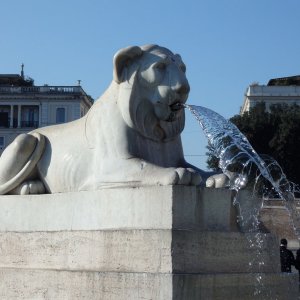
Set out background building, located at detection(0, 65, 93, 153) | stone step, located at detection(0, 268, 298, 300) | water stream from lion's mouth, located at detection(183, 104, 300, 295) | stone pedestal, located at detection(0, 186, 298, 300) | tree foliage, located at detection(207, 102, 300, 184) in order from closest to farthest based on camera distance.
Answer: stone step, located at detection(0, 268, 298, 300) < stone pedestal, located at detection(0, 186, 298, 300) < water stream from lion's mouth, located at detection(183, 104, 300, 295) < tree foliage, located at detection(207, 102, 300, 184) < background building, located at detection(0, 65, 93, 153)

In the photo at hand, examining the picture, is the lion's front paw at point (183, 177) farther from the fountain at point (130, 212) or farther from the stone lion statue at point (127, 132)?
the stone lion statue at point (127, 132)

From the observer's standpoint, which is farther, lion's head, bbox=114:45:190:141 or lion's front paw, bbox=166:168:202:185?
lion's head, bbox=114:45:190:141

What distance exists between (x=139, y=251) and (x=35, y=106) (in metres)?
79.8

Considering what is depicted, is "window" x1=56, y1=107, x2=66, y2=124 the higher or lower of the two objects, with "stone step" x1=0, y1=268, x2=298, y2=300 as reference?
higher

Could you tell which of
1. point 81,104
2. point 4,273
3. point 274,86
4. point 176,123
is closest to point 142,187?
point 176,123

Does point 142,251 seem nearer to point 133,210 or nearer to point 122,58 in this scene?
point 133,210

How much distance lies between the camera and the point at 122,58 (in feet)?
25.2

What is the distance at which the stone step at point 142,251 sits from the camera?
6.54 m

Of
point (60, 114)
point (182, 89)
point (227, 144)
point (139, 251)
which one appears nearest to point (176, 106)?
point (182, 89)

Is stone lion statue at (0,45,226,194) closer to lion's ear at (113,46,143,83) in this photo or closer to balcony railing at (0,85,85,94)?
lion's ear at (113,46,143,83)

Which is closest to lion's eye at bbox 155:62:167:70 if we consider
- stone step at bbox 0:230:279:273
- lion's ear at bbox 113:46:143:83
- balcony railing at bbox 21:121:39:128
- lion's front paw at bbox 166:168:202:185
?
lion's ear at bbox 113:46:143:83

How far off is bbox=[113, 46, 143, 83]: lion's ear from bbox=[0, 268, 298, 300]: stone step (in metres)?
2.01

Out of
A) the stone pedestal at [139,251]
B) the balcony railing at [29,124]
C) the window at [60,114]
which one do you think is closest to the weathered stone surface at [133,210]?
the stone pedestal at [139,251]

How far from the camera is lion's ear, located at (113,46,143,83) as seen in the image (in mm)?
7652
